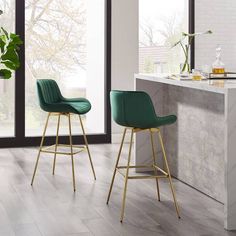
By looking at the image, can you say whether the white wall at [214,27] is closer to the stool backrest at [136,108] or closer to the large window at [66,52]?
the large window at [66,52]

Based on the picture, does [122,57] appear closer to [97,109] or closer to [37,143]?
[97,109]

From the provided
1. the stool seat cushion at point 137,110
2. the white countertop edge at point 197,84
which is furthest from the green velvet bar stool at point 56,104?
the stool seat cushion at point 137,110

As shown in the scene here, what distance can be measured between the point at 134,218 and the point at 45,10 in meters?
3.76

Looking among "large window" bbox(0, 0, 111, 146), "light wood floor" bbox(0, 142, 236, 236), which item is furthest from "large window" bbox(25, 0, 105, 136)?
"light wood floor" bbox(0, 142, 236, 236)

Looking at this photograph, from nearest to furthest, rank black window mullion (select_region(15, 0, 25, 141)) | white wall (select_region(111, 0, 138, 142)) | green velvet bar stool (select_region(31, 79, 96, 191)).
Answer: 1. green velvet bar stool (select_region(31, 79, 96, 191))
2. black window mullion (select_region(15, 0, 25, 141))
3. white wall (select_region(111, 0, 138, 142))

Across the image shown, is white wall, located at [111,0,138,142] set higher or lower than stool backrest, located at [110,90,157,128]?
higher

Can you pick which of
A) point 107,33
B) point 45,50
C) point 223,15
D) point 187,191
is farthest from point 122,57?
point 187,191

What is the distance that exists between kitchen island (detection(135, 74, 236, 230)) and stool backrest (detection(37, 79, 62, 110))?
2.59 ft

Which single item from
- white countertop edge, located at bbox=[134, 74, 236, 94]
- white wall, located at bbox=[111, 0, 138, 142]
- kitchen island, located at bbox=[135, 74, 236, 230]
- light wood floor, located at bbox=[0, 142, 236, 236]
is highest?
white wall, located at bbox=[111, 0, 138, 142]

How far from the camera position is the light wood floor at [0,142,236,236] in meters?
4.07

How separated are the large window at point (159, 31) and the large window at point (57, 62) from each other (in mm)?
467

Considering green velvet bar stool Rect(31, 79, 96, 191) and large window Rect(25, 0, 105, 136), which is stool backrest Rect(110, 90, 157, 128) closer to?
green velvet bar stool Rect(31, 79, 96, 191)

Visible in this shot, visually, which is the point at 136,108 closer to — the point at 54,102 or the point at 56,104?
the point at 56,104

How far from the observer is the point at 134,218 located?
14.3 feet
